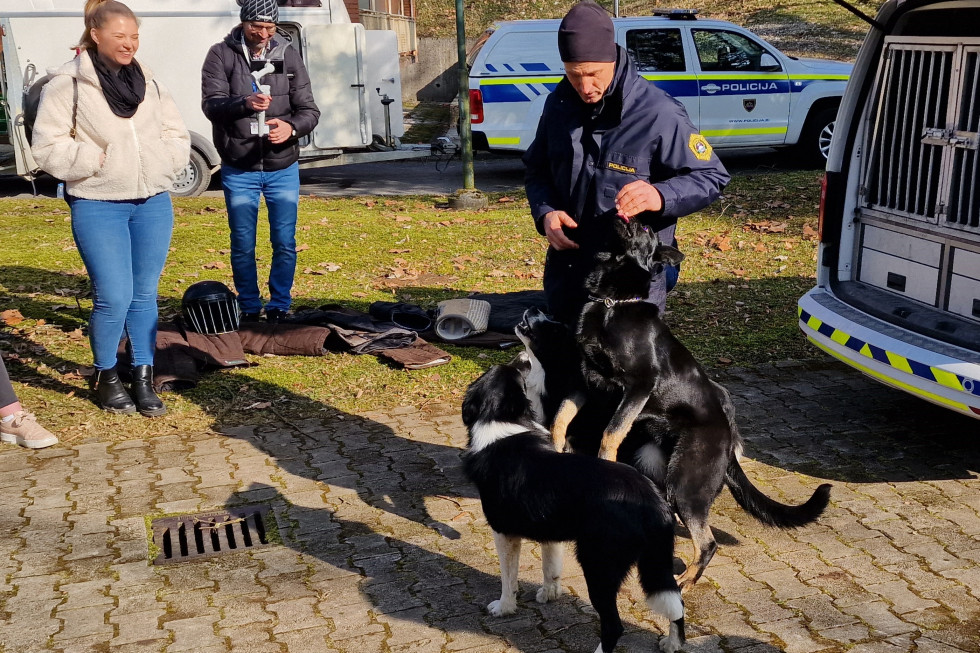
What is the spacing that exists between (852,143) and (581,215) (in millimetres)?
2048

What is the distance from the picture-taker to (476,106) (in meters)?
12.9

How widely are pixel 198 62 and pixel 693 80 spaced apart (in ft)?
22.3

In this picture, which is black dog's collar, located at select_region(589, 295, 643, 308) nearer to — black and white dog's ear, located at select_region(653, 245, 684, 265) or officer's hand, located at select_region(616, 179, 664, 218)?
black and white dog's ear, located at select_region(653, 245, 684, 265)

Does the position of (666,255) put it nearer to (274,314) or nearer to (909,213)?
(909,213)

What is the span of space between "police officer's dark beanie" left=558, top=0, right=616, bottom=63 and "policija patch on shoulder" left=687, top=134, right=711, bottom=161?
18.0 inches

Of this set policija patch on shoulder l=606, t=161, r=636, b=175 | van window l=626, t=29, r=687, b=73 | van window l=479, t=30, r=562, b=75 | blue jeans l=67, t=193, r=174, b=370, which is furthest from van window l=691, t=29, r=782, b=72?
policija patch on shoulder l=606, t=161, r=636, b=175

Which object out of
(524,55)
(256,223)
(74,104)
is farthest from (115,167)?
(524,55)

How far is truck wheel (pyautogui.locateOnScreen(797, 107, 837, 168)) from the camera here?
13195 mm

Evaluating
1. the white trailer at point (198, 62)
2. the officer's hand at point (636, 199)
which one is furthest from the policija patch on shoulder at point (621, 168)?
the white trailer at point (198, 62)

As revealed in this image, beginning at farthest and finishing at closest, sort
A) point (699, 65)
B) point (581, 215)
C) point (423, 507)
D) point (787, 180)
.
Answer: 1. point (699, 65)
2. point (787, 180)
3. point (423, 507)
4. point (581, 215)

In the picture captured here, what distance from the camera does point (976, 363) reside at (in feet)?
12.8

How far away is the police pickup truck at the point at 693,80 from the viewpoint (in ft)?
41.8

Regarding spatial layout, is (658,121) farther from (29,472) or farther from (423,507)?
(29,472)

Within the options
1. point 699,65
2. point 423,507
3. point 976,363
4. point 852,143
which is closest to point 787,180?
point 699,65
